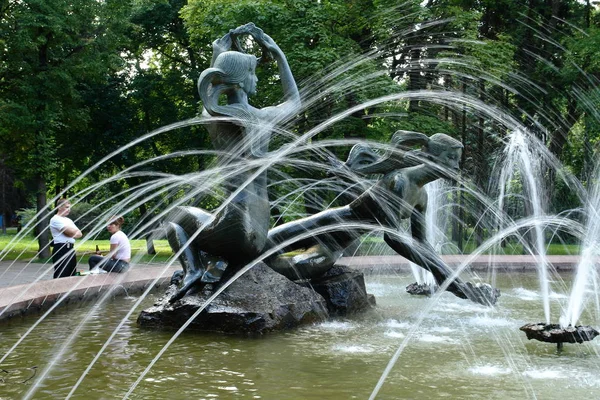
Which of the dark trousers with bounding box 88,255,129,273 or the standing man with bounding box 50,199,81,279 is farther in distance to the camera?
the standing man with bounding box 50,199,81,279

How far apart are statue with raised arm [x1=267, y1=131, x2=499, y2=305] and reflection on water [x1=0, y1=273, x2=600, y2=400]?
709 mm

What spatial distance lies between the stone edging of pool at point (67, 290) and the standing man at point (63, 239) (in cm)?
101

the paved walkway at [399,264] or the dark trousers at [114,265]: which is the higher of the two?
the dark trousers at [114,265]

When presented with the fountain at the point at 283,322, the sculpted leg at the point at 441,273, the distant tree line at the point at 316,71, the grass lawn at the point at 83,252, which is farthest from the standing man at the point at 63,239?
the sculpted leg at the point at 441,273

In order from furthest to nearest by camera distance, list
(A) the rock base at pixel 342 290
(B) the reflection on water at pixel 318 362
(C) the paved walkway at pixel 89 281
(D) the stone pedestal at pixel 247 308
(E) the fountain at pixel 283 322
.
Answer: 1. (A) the rock base at pixel 342 290
2. (C) the paved walkway at pixel 89 281
3. (D) the stone pedestal at pixel 247 308
4. (E) the fountain at pixel 283 322
5. (B) the reflection on water at pixel 318 362

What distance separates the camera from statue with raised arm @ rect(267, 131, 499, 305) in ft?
25.9

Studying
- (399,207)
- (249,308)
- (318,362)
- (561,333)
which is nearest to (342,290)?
(399,207)

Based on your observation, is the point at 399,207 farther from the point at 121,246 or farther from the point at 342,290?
the point at 121,246

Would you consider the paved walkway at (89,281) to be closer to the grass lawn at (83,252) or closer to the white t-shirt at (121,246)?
the white t-shirt at (121,246)

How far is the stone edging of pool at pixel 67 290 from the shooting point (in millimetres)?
8039

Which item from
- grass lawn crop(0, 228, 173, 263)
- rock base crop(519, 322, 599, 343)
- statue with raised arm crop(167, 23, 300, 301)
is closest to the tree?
grass lawn crop(0, 228, 173, 263)

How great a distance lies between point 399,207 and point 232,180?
1819 millimetres

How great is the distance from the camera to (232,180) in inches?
300

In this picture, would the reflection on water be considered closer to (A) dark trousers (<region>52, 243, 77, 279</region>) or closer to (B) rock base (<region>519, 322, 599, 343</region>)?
(B) rock base (<region>519, 322, 599, 343</region>)
